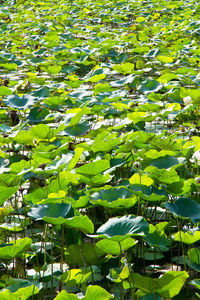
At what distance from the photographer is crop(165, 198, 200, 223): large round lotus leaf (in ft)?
4.48

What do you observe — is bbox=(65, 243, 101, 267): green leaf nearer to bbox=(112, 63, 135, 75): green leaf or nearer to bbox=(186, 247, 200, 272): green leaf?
bbox=(186, 247, 200, 272): green leaf

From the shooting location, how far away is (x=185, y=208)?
1.40 meters

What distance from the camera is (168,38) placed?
4.95 m

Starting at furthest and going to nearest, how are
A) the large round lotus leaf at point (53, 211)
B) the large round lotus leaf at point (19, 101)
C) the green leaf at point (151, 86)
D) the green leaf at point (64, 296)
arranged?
the green leaf at point (151, 86) → the large round lotus leaf at point (19, 101) → the large round lotus leaf at point (53, 211) → the green leaf at point (64, 296)

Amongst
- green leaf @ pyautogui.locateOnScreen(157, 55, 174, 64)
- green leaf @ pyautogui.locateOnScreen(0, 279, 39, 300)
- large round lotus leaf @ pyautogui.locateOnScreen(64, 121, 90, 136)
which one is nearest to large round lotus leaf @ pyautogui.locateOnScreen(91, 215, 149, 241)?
green leaf @ pyautogui.locateOnScreen(0, 279, 39, 300)

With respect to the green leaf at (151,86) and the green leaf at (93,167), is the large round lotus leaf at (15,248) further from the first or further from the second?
the green leaf at (151,86)

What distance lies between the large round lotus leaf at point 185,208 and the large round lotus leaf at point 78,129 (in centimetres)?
86

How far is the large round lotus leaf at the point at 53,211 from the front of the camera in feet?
4.22

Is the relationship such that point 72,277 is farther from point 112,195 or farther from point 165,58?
point 165,58

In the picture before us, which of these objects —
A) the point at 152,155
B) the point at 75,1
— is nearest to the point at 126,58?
the point at 152,155

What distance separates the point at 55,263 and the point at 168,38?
3.95m

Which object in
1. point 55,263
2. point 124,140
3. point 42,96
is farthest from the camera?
point 42,96

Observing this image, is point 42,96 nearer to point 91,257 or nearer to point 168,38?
point 91,257

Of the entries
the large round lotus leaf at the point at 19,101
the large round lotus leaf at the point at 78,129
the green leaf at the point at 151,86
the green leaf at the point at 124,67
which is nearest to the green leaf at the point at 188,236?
the large round lotus leaf at the point at 78,129
